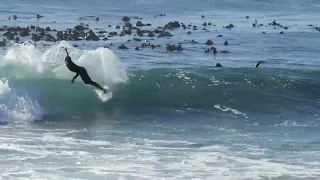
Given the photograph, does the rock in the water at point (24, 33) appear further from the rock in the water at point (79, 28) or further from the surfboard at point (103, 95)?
the surfboard at point (103, 95)

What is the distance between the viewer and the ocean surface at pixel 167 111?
1531 centimetres

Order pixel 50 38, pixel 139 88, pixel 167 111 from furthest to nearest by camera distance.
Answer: pixel 50 38 < pixel 139 88 < pixel 167 111

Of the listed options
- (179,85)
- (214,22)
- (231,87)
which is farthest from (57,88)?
(214,22)

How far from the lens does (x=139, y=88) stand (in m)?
24.0

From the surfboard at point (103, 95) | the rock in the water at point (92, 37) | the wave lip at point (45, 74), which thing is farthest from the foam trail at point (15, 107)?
the rock in the water at point (92, 37)

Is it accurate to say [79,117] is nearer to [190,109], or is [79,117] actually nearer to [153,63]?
[190,109]

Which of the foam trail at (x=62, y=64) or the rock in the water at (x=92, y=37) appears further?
the rock in the water at (x=92, y=37)

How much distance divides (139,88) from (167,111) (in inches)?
83.2

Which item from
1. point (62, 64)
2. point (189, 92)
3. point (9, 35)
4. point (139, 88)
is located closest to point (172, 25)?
point (9, 35)

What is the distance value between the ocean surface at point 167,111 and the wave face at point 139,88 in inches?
1.3

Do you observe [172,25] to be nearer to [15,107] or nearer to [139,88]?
[139,88]

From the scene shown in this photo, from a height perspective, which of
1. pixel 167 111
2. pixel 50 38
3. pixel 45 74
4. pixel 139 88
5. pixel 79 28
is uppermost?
pixel 79 28

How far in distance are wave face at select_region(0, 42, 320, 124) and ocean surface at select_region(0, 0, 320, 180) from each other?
33 millimetres

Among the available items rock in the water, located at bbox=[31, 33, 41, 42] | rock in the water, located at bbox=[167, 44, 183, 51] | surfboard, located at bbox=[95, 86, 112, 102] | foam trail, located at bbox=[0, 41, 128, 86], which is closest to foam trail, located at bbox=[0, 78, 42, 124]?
foam trail, located at bbox=[0, 41, 128, 86]
